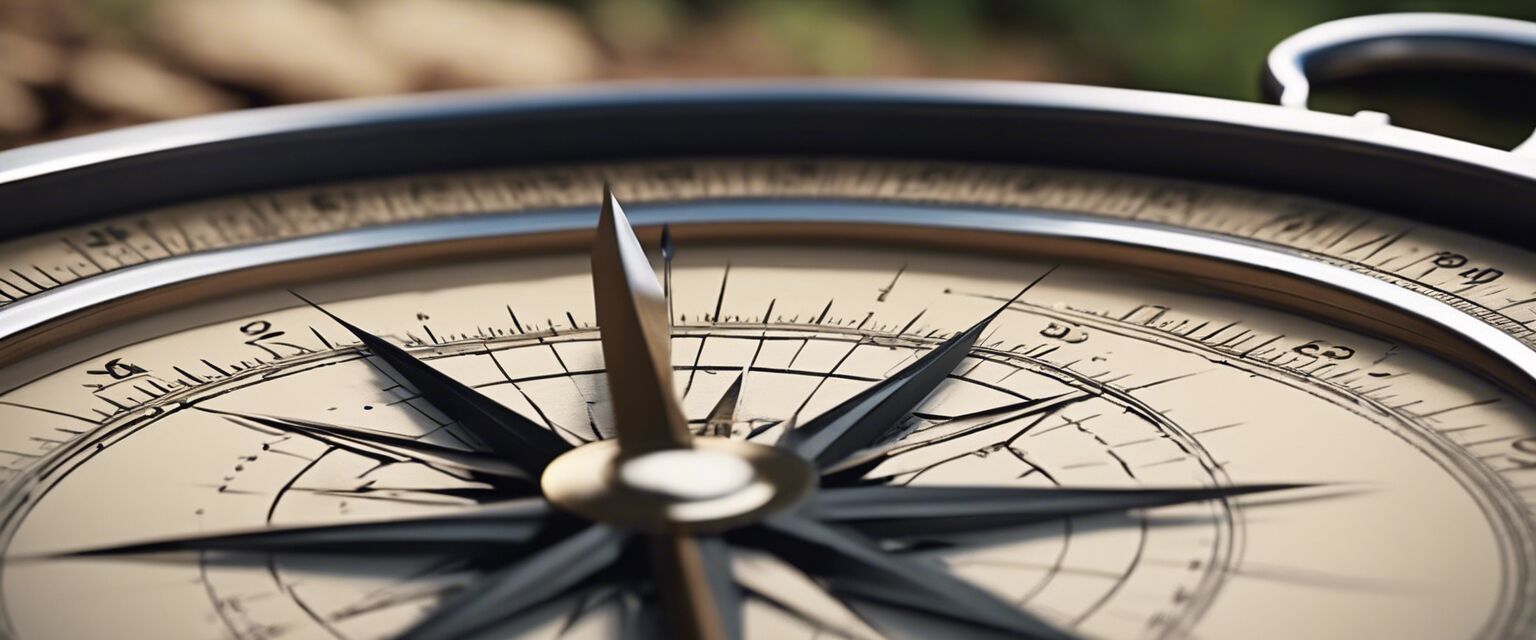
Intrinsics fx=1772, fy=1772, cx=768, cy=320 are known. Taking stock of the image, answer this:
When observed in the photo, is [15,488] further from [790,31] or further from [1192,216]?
[790,31]

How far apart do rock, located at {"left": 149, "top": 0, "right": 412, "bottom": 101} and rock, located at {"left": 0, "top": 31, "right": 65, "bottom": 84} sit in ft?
1.20

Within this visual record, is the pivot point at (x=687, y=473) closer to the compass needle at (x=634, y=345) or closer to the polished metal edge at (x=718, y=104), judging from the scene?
the compass needle at (x=634, y=345)

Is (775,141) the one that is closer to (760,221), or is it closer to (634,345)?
(760,221)

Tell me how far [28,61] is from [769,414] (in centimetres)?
484

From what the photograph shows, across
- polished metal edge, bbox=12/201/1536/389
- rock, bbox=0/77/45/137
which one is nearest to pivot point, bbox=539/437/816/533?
polished metal edge, bbox=12/201/1536/389

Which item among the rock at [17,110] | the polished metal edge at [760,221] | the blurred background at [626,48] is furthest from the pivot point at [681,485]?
the rock at [17,110]

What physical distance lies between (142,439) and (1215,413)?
3.62 ft

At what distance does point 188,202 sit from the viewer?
2547 mm

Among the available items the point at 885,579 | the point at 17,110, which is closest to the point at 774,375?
the point at 885,579

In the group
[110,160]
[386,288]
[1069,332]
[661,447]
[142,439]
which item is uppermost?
[110,160]

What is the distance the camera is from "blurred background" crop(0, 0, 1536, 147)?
5.88 m

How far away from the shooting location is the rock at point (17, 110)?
5.71 metres

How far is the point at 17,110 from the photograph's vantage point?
5.77 metres

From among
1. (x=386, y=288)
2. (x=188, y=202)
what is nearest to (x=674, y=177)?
(x=386, y=288)
